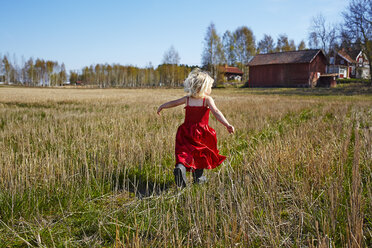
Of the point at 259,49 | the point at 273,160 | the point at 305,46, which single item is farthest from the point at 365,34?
the point at 305,46

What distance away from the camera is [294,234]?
1.87 meters

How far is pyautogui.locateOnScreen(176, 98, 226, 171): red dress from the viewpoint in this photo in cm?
312

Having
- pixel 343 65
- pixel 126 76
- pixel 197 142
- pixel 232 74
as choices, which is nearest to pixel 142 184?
pixel 197 142

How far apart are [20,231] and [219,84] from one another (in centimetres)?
5255

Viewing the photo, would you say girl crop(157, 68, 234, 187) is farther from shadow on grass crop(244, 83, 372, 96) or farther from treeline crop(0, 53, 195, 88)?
treeline crop(0, 53, 195, 88)

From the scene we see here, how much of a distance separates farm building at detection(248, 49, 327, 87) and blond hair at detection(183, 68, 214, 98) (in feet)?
131

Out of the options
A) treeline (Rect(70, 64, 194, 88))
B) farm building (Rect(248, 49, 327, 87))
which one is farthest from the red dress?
treeline (Rect(70, 64, 194, 88))

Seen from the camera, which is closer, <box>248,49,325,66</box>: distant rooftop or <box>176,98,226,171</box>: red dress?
<box>176,98,226,171</box>: red dress

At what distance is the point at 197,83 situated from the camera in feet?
10.3

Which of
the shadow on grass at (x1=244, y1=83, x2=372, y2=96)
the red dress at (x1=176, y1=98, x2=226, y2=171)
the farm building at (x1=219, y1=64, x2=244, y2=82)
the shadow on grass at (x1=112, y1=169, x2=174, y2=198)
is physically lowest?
the shadow on grass at (x1=112, y1=169, x2=174, y2=198)

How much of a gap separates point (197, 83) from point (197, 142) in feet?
2.24

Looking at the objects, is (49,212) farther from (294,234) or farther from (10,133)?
(10,133)

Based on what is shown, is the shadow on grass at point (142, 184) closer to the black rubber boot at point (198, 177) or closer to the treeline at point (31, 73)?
the black rubber boot at point (198, 177)

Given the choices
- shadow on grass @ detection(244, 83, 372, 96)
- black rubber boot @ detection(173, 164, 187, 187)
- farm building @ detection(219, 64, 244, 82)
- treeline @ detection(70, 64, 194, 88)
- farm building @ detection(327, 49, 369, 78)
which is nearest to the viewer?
black rubber boot @ detection(173, 164, 187, 187)
